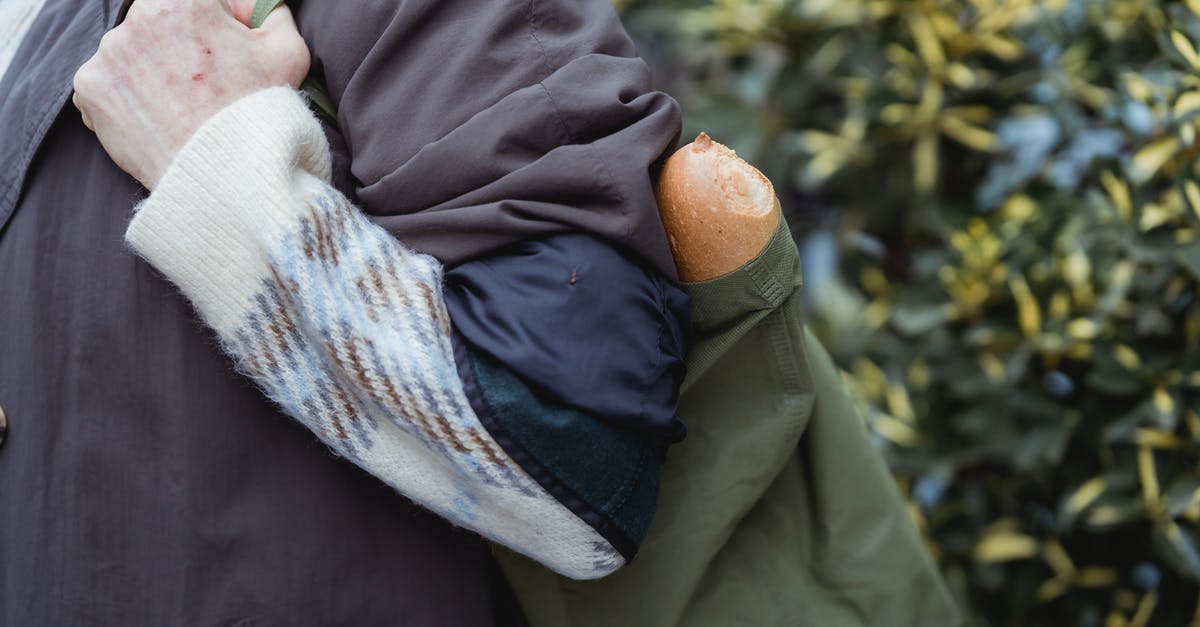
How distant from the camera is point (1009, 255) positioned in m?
2.00

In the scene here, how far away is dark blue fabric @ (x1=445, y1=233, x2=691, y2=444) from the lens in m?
0.89

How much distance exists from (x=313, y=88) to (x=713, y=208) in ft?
1.36

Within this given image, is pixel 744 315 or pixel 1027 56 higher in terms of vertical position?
pixel 744 315

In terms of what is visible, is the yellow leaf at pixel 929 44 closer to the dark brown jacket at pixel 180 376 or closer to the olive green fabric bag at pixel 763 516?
the olive green fabric bag at pixel 763 516

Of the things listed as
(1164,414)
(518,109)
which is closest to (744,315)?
(518,109)

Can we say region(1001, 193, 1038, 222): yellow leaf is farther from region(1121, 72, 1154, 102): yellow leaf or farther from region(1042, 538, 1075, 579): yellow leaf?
region(1042, 538, 1075, 579): yellow leaf

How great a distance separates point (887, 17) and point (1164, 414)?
38.7 inches

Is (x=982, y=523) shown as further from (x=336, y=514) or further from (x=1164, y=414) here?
(x=336, y=514)

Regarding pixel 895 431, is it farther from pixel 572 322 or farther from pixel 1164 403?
pixel 572 322

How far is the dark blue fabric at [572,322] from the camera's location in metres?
0.89

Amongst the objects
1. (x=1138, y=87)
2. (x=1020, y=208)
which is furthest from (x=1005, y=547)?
(x=1138, y=87)

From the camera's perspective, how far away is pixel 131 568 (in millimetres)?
988

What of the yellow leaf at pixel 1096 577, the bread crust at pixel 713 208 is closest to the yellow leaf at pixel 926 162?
the yellow leaf at pixel 1096 577

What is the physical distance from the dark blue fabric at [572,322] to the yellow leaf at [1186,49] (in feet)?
3.22
